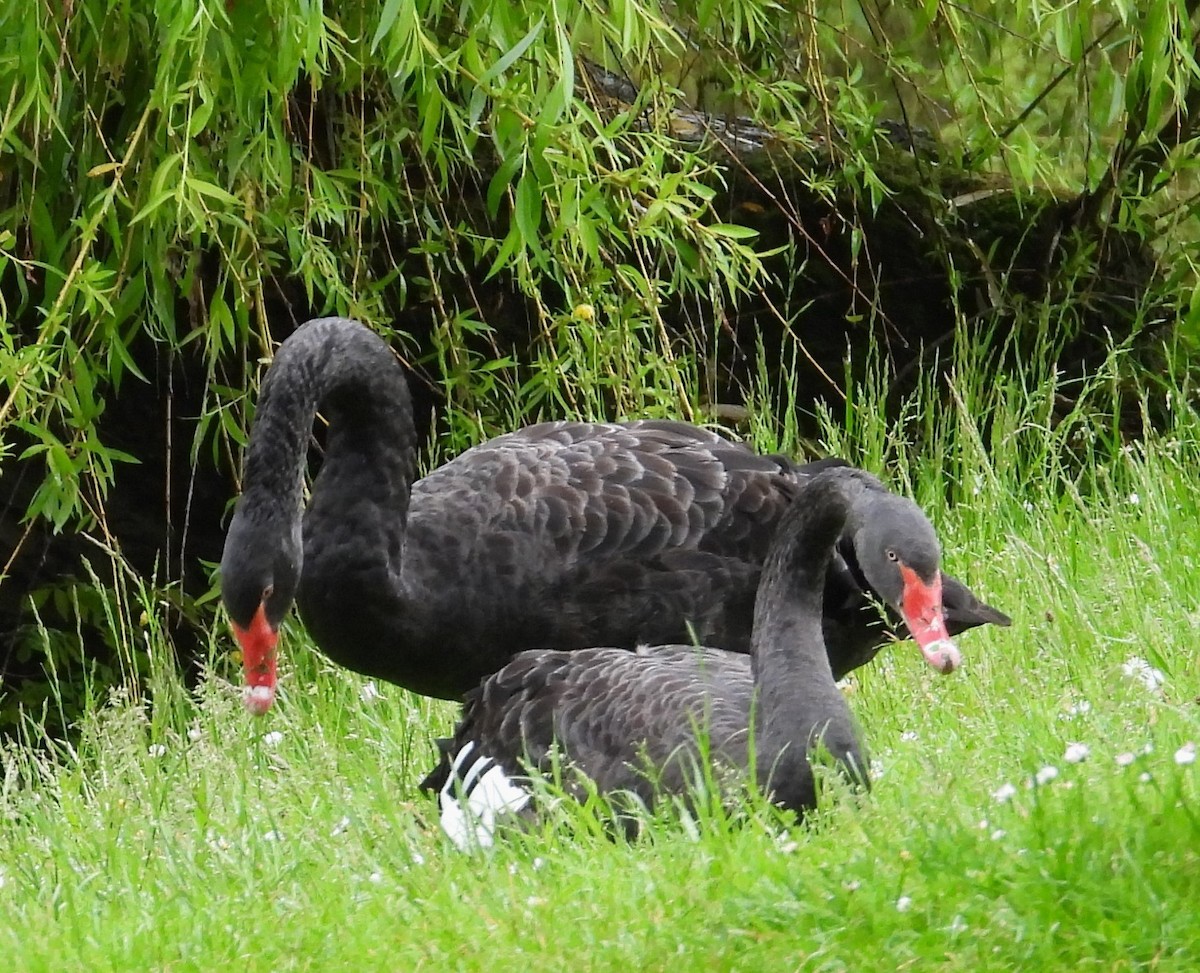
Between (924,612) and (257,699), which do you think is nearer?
(924,612)

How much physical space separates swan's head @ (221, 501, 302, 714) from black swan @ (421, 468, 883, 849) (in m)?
0.49

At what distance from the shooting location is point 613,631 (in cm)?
492

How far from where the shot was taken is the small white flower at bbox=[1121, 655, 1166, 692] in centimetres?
388

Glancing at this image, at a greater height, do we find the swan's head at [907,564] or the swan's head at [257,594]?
the swan's head at [907,564]

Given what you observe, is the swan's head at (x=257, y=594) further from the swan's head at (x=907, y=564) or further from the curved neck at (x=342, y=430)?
the swan's head at (x=907, y=564)

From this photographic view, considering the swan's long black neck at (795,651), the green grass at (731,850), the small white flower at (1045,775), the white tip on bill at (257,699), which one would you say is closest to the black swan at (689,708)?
the swan's long black neck at (795,651)

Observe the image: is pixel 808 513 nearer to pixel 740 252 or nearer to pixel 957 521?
pixel 740 252

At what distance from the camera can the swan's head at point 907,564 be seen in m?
3.68

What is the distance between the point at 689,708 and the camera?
13.0 ft

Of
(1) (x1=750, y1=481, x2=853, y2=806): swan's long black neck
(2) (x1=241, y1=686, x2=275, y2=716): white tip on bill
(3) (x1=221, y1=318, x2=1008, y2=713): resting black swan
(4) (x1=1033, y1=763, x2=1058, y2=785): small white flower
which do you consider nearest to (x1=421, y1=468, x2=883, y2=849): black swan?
(1) (x1=750, y1=481, x2=853, y2=806): swan's long black neck

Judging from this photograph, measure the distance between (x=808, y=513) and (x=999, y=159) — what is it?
5.48 meters

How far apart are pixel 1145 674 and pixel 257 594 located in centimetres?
197

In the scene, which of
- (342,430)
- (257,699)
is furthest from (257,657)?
(342,430)

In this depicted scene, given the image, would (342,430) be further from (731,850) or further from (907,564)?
(731,850)
